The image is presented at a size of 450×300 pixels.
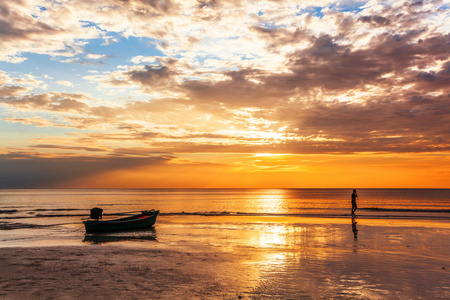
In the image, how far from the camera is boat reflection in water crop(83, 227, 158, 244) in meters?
25.6

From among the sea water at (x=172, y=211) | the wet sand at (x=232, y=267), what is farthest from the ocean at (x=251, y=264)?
the sea water at (x=172, y=211)

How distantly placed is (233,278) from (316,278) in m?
3.31

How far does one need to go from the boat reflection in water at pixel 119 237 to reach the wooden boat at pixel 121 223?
2.18 ft

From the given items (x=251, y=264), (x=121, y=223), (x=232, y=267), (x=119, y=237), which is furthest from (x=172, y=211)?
(x=232, y=267)

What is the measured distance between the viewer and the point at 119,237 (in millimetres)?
27438

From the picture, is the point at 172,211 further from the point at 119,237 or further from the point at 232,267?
the point at 232,267

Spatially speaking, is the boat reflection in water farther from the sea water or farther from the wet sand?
the sea water

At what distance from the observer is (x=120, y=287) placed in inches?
492

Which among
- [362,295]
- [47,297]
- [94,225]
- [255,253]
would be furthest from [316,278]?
[94,225]

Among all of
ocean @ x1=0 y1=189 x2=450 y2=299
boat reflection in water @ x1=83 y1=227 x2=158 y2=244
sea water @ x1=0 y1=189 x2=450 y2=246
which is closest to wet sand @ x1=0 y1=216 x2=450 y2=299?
ocean @ x1=0 y1=189 x2=450 y2=299

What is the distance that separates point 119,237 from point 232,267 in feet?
48.8

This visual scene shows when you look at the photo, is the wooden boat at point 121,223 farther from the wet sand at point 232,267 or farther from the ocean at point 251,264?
the wet sand at point 232,267

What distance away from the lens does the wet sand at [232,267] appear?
1187cm

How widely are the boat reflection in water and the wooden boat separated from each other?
26.2 inches
